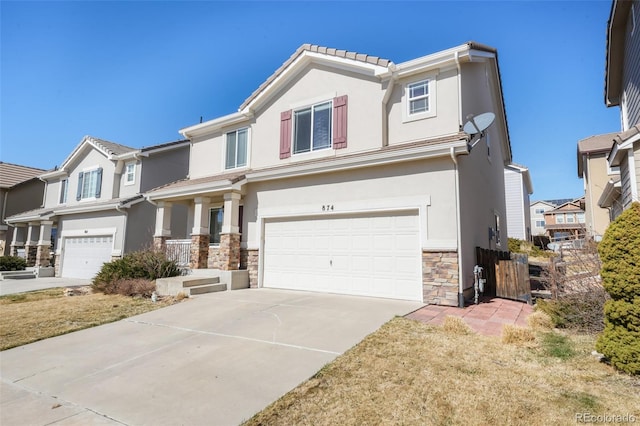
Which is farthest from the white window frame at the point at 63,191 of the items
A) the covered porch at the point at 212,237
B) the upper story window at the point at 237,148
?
the upper story window at the point at 237,148

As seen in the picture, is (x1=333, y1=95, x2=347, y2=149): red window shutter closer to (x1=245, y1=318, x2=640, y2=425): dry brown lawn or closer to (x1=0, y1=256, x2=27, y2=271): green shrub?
(x1=245, y1=318, x2=640, y2=425): dry brown lawn

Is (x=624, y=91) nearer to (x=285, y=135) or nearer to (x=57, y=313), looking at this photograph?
(x=285, y=135)

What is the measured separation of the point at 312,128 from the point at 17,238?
86.6ft

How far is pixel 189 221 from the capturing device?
16172 millimetres

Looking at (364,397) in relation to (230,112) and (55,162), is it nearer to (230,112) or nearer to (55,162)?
(230,112)

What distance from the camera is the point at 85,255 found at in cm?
1908

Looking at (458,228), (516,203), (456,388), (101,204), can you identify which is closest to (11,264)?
(101,204)

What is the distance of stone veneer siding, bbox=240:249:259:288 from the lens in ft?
40.2

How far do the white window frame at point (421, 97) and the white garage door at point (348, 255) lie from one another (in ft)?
10.7

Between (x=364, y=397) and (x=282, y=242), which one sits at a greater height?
(x=282, y=242)

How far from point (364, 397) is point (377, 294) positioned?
6071mm

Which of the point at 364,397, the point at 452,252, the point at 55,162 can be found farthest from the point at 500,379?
the point at 55,162

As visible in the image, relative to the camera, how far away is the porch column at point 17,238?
24.3m

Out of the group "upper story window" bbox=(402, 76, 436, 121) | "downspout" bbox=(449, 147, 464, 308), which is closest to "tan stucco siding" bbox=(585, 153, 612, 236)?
"upper story window" bbox=(402, 76, 436, 121)
